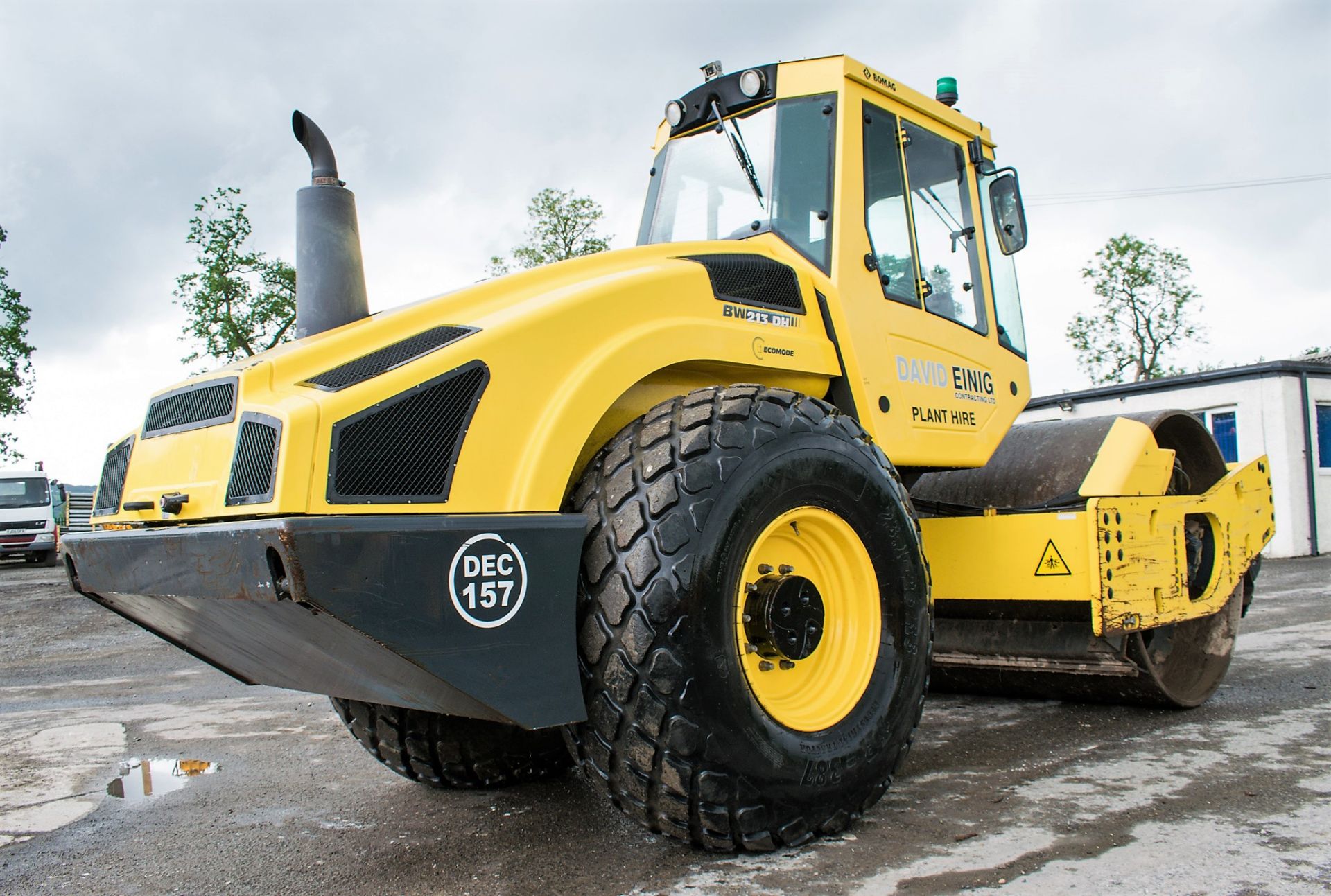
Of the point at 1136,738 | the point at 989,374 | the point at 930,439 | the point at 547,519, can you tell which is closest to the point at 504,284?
the point at 547,519

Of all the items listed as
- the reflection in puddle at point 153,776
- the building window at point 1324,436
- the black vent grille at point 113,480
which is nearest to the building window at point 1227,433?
the building window at point 1324,436

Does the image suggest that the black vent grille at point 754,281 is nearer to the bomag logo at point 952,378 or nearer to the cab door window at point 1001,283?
the bomag logo at point 952,378

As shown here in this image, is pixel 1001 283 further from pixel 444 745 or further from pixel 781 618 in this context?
pixel 444 745

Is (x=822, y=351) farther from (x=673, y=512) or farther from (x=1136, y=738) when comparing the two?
(x=1136, y=738)

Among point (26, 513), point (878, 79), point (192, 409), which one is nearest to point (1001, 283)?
point (878, 79)

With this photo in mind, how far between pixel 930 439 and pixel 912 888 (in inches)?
74.8

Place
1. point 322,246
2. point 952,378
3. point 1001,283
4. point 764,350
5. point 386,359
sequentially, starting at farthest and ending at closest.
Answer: point 1001,283 → point 952,378 → point 764,350 → point 322,246 → point 386,359

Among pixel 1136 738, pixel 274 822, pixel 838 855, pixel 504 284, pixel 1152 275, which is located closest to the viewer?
pixel 838 855

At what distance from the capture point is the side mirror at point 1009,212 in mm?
4906

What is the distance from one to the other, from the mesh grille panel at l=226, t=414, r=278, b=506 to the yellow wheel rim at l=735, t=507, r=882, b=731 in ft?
4.41

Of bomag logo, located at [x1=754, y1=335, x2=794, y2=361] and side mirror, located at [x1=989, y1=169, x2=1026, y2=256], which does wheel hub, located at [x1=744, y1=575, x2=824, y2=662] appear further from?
side mirror, located at [x1=989, y1=169, x2=1026, y2=256]

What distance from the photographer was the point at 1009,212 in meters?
4.92

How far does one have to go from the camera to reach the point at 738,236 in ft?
13.9

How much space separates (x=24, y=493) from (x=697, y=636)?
2669 cm
